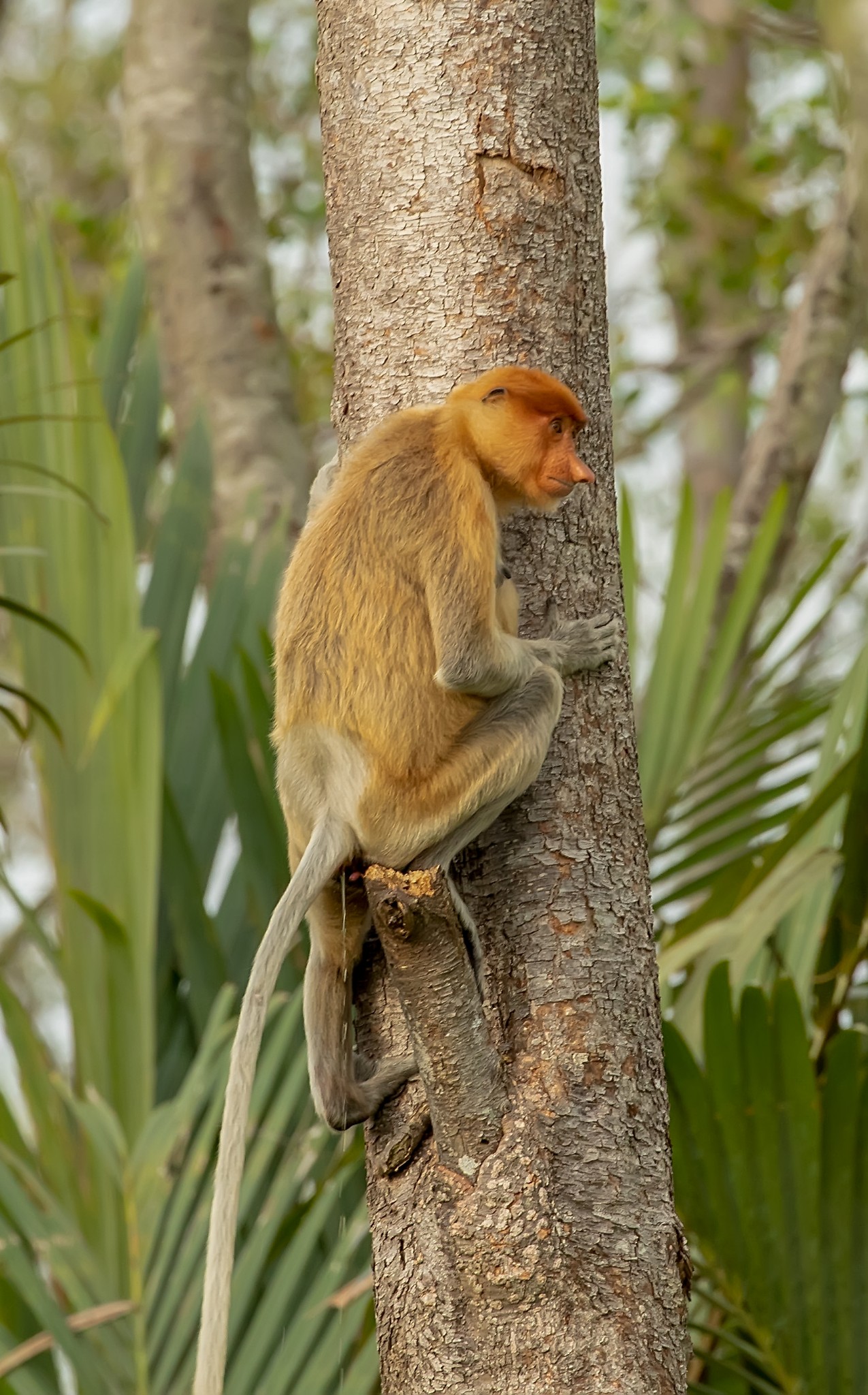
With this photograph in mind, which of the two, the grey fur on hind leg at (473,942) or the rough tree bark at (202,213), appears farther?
the rough tree bark at (202,213)

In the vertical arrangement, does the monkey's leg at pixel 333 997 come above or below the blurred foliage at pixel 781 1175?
above

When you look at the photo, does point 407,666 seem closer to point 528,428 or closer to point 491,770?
point 491,770

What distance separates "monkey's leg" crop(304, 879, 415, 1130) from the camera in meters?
1.93

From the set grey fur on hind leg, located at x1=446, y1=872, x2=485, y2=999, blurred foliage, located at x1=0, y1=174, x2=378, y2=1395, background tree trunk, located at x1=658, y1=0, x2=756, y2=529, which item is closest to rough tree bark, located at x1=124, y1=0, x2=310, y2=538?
blurred foliage, located at x1=0, y1=174, x2=378, y2=1395

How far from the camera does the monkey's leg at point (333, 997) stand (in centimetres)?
193

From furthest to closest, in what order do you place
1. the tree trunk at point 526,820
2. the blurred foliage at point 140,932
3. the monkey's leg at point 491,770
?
the blurred foliage at point 140,932 < the monkey's leg at point 491,770 < the tree trunk at point 526,820

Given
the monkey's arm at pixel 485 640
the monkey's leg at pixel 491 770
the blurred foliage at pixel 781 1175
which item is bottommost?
the blurred foliage at pixel 781 1175

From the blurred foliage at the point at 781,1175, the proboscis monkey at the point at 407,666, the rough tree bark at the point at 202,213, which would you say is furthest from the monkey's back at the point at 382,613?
the rough tree bark at the point at 202,213

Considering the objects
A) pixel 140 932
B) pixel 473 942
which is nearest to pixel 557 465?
pixel 473 942

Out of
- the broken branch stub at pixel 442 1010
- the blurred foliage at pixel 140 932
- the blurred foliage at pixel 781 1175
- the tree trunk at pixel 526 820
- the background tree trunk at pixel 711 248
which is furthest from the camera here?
the background tree trunk at pixel 711 248

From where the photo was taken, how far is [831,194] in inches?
296

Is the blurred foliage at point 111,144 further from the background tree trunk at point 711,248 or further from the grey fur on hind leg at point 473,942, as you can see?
the grey fur on hind leg at point 473,942

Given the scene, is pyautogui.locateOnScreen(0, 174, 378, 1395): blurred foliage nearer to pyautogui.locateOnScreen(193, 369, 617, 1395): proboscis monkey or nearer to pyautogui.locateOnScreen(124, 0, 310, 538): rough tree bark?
pyautogui.locateOnScreen(193, 369, 617, 1395): proboscis monkey

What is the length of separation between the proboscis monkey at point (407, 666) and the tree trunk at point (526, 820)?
0.15ft
